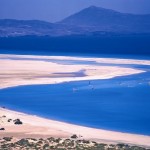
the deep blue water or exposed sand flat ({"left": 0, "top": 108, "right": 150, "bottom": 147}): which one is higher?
the deep blue water

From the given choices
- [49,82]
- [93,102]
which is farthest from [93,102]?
[49,82]

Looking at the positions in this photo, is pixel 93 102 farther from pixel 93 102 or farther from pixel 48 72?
pixel 48 72

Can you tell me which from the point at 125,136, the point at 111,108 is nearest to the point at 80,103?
the point at 111,108

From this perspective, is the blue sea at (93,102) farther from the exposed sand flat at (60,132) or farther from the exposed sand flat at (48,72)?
the exposed sand flat at (48,72)

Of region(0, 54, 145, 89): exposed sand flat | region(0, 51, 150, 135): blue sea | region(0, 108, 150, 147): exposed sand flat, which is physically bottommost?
region(0, 108, 150, 147): exposed sand flat

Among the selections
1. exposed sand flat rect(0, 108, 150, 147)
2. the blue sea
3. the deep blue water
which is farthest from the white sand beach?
the deep blue water

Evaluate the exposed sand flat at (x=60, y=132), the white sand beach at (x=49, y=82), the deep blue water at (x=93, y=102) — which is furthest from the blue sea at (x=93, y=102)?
the white sand beach at (x=49, y=82)

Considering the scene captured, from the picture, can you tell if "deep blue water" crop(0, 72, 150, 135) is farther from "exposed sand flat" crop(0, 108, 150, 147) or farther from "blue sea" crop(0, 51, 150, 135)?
"exposed sand flat" crop(0, 108, 150, 147)
